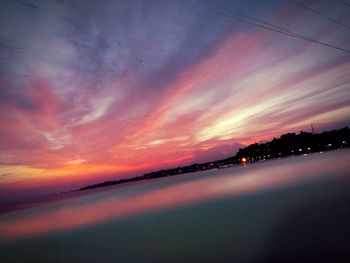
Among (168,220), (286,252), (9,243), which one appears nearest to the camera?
(286,252)

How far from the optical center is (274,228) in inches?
764

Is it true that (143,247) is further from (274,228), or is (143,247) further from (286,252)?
(286,252)

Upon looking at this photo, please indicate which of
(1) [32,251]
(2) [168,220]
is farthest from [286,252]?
(1) [32,251]

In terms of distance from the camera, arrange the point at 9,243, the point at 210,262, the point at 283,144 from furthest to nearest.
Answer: the point at 283,144 → the point at 9,243 → the point at 210,262

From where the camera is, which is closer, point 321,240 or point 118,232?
point 321,240

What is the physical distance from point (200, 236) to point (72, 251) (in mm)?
14602

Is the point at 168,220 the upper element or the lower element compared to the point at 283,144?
lower

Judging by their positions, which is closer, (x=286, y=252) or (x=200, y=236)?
(x=286, y=252)

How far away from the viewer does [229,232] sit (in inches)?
848

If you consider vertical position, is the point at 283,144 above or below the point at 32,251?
above

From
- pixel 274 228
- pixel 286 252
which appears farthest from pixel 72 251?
pixel 286 252

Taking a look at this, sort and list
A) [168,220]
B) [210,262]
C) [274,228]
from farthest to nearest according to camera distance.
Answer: [168,220] → [274,228] → [210,262]

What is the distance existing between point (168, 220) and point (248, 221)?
12.5m

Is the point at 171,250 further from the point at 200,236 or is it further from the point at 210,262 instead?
the point at 210,262
